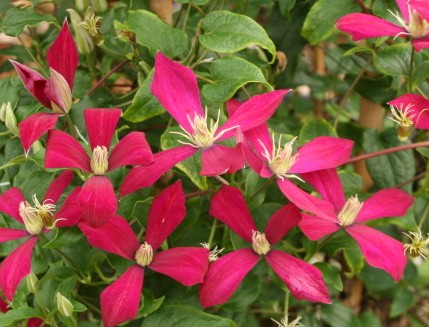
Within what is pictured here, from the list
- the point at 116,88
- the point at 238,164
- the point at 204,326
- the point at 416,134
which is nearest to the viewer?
the point at 238,164

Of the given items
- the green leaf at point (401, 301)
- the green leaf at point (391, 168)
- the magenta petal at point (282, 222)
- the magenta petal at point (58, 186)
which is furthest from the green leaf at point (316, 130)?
the green leaf at point (401, 301)

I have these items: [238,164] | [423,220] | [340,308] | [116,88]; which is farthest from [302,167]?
[340,308]

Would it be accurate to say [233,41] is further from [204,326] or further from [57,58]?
[204,326]

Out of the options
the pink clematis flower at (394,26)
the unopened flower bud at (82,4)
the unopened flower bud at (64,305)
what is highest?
the pink clematis flower at (394,26)

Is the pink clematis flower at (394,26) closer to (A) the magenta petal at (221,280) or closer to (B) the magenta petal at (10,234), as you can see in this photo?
(A) the magenta petal at (221,280)

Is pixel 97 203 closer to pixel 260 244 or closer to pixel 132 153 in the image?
pixel 132 153

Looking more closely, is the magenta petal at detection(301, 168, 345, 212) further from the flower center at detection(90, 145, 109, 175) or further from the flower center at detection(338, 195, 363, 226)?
the flower center at detection(90, 145, 109, 175)

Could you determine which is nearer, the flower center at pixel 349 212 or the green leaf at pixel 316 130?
the flower center at pixel 349 212
